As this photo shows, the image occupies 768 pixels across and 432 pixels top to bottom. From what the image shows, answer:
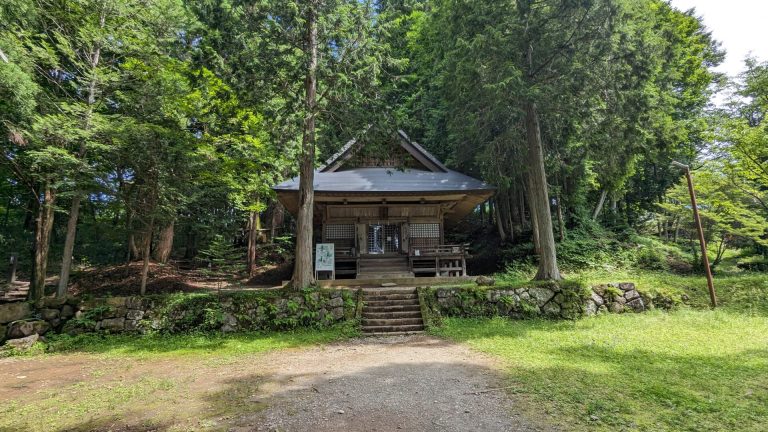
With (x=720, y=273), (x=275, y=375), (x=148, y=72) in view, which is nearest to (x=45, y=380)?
(x=275, y=375)

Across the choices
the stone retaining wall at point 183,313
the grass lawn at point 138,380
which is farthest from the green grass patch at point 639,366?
the grass lawn at point 138,380

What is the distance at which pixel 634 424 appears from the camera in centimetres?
369

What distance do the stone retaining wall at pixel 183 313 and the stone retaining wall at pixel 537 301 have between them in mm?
2756

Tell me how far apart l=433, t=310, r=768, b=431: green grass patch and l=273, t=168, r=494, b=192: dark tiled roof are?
235 inches

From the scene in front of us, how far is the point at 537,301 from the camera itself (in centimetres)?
1009

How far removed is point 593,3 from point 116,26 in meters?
13.5

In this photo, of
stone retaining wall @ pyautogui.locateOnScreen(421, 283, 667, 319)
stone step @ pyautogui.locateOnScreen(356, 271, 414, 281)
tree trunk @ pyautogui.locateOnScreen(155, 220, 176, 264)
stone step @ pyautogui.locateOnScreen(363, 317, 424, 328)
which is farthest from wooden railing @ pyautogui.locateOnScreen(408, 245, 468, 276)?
tree trunk @ pyautogui.locateOnScreen(155, 220, 176, 264)

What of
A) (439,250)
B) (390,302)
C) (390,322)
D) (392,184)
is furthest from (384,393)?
(439,250)

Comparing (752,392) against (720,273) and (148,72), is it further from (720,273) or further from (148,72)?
(148,72)

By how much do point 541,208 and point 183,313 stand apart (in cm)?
1088

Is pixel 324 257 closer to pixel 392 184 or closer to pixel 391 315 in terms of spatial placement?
pixel 392 184

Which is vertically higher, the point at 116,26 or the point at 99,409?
the point at 116,26

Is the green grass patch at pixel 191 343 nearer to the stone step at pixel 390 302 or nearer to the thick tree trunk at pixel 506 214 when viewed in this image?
the stone step at pixel 390 302

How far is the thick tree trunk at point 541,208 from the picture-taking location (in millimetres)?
10898
